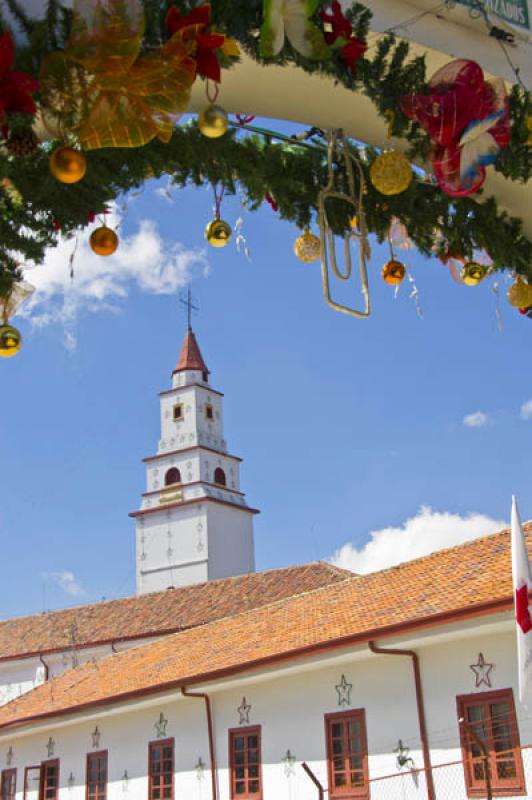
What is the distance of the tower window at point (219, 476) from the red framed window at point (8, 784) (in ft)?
107

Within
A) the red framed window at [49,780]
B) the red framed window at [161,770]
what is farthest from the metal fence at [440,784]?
the red framed window at [49,780]

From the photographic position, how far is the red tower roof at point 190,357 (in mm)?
54969

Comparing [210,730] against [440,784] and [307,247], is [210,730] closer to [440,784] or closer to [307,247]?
[440,784]

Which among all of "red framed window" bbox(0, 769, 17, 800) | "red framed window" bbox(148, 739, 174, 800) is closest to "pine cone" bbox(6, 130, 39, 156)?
"red framed window" bbox(148, 739, 174, 800)

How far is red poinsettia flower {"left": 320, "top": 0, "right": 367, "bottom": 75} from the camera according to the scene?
259cm

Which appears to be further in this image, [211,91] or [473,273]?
[473,273]

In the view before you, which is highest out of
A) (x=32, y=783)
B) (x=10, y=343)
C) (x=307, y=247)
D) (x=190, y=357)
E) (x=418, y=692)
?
(x=190, y=357)

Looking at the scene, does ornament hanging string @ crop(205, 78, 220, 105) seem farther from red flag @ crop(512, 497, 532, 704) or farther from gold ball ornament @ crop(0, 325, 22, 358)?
red flag @ crop(512, 497, 532, 704)

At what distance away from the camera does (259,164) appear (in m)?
3.05

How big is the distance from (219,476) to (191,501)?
3.21 m

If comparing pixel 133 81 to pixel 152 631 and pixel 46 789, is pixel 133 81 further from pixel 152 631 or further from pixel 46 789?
pixel 152 631

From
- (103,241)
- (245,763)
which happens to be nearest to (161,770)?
(245,763)

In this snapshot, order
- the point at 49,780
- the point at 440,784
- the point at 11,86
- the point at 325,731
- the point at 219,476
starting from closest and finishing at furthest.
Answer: the point at 11,86 < the point at 440,784 < the point at 325,731 < the point at 49,780 < the point at 219,476

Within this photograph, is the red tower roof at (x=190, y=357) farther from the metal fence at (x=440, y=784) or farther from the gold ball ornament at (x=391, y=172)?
the gold ball ornament at (x=391, y=172)
